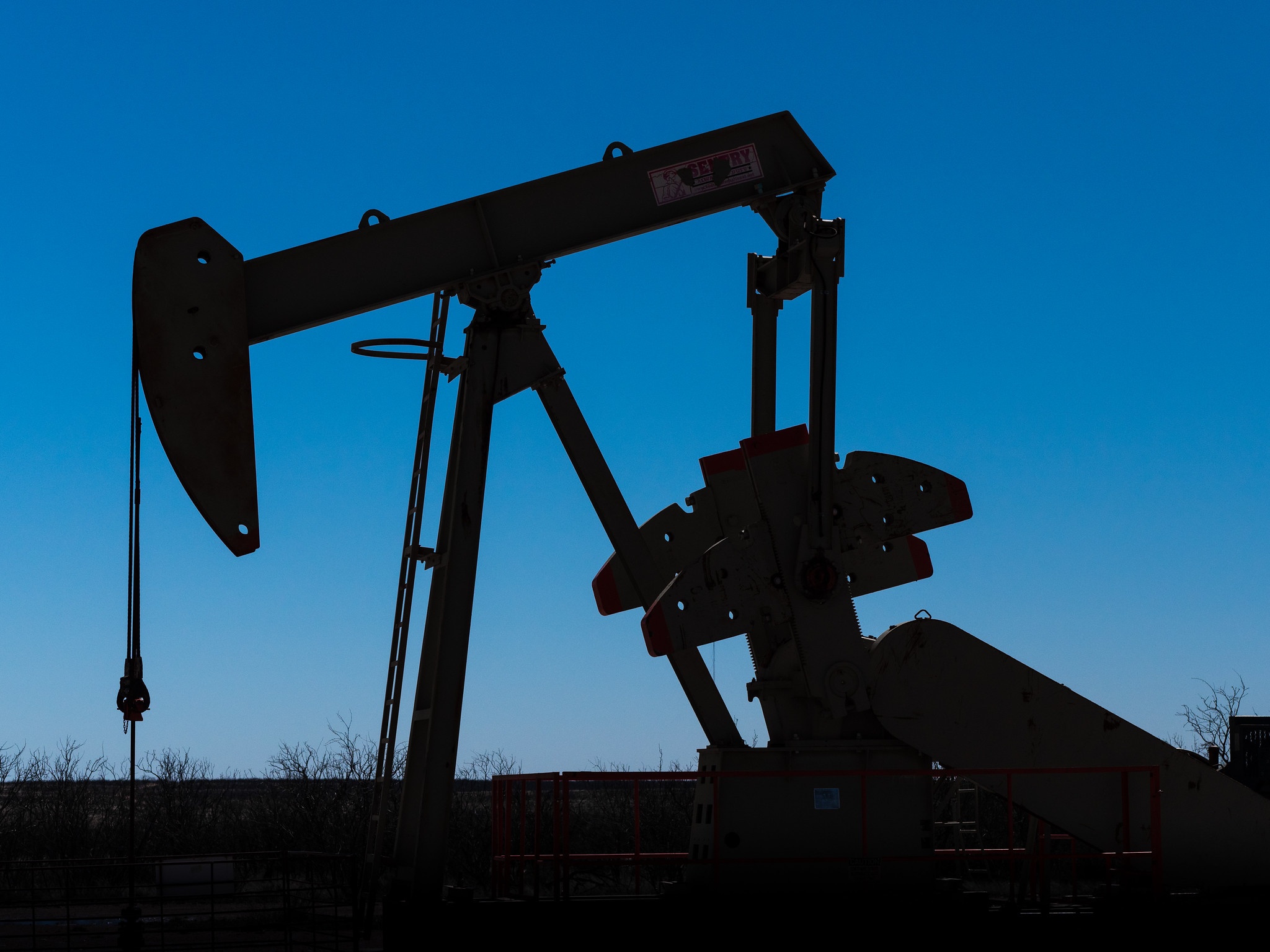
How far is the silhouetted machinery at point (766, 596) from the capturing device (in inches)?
339

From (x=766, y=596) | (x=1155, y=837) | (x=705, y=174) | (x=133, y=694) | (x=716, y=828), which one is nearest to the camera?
(x=133, y=694)

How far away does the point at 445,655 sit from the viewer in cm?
858

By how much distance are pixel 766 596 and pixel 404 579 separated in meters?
2.25

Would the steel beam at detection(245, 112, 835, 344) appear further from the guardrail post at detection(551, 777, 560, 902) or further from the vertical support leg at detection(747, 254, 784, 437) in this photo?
the guardrail post at detection(551, 777, 560, 902)

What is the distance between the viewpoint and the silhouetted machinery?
28.2ft

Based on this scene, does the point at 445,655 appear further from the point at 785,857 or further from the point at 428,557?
the point at 785,857

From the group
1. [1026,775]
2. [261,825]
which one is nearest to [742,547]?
[1026,775]

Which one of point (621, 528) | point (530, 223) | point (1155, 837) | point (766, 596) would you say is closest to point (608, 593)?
point (621, 528)

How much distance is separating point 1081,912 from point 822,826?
158cm

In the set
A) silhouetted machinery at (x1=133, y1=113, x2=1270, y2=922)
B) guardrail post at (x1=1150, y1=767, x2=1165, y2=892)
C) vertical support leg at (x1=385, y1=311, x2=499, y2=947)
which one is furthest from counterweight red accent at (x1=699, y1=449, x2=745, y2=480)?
guardrail post at (x1=1150, y1=767, x2=1165, y2=892)

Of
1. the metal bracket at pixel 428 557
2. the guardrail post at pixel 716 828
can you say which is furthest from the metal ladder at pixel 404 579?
the guardrail post at pixel 716 828

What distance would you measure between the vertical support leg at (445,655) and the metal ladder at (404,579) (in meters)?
0.15

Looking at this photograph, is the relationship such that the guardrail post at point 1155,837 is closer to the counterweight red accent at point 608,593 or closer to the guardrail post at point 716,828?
the guardrail post at point 716,828

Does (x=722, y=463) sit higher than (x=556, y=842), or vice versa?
(x=722, y=463)
